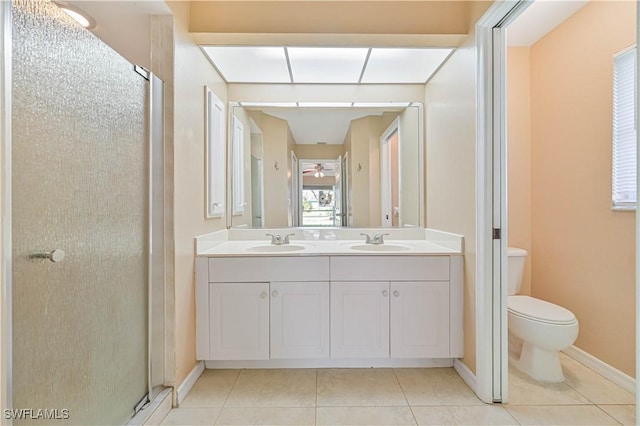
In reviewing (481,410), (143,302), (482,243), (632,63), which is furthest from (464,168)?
(143,302)

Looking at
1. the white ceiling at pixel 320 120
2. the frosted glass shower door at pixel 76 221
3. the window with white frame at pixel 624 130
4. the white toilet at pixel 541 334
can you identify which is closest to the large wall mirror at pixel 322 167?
the white ceiling at pixel 320 120

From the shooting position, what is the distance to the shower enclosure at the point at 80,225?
3.10 ft

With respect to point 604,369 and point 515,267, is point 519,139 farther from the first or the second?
point 604,369

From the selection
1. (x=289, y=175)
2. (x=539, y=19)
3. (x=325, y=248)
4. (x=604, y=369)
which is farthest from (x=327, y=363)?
(x=539, y=19)

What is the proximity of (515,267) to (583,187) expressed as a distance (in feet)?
2.27

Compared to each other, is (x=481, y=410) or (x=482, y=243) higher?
(x=482, y=243)

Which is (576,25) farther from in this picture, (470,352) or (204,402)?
(204,402)

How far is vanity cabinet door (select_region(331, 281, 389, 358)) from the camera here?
6.30 feet

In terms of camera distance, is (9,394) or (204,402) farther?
(204,402)

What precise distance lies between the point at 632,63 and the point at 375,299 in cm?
204

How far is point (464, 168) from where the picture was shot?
1830 mm

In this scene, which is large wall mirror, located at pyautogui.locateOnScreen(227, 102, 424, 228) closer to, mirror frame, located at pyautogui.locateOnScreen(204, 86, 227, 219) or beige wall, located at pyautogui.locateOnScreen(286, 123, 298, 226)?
beige wall, located at pyautogui.locateOnScreen(286, 123, 298, 226)

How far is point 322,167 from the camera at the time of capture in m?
2.56

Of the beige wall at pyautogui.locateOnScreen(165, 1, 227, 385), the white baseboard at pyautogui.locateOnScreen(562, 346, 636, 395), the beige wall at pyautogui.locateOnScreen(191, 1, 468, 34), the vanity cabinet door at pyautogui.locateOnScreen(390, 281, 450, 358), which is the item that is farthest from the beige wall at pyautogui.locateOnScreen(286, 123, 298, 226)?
the white baseboard at pyautogui.locateOnScreen(562, 346, 636, 395)
